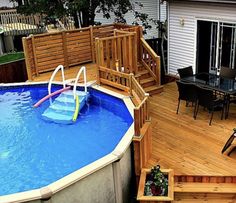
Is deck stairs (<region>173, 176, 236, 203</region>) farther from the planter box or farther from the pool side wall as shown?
the pool side wall

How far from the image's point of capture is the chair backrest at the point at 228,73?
883 cm

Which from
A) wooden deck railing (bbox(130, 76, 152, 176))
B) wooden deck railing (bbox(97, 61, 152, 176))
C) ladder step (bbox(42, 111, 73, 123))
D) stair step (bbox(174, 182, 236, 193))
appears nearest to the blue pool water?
ladder step (bbox(42, 111, 73, 123))

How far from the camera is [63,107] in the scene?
29.2 feet

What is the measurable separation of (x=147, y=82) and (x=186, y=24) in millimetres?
2188

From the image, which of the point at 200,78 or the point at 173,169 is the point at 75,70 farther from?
the point at 173,169

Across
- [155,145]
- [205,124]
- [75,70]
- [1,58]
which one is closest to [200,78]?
[205,124]

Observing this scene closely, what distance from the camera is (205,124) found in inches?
313

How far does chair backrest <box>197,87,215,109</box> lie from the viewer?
759 centimetres

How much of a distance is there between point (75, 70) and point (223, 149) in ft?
20.1

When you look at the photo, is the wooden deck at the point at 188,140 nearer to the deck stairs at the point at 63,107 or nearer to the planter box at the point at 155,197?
the planter box at the point at 155,197

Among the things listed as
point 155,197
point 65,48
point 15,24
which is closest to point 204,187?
point 155,197

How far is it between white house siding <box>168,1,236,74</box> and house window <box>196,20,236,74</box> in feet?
0.61

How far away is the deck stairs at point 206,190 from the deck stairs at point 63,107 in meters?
3.54

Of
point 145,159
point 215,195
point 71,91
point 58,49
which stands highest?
point 58,49
